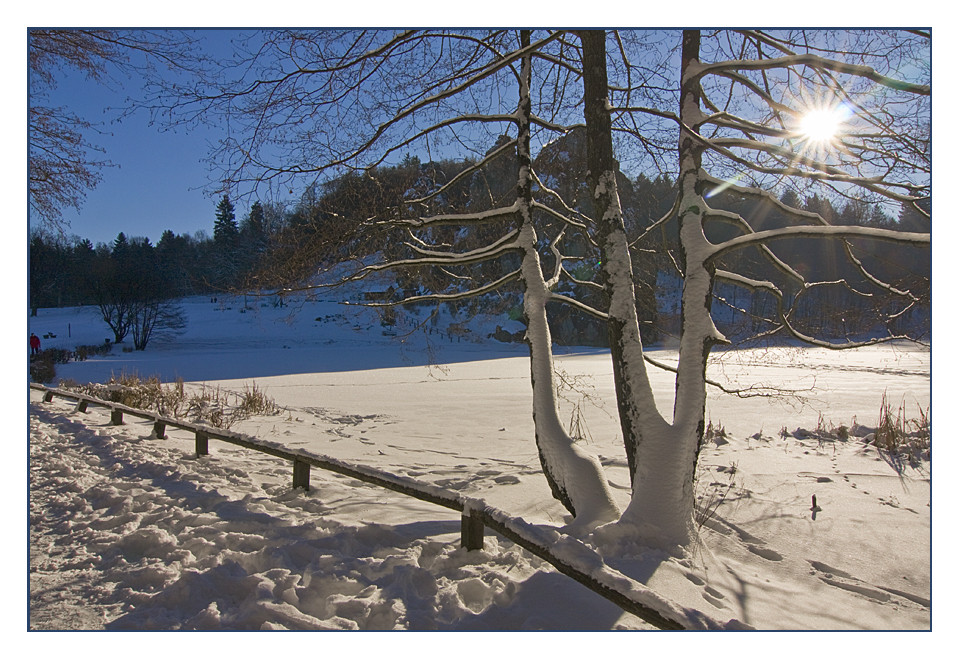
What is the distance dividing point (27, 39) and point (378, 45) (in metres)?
2.21

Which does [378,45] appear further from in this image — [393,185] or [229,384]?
[229,384]

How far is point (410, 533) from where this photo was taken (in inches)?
135

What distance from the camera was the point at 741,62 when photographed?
338cm

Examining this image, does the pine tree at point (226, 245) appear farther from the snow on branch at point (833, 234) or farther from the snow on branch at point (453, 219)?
the snow on branch at point (833, 234)

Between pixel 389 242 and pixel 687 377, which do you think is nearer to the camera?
pixel 687 377

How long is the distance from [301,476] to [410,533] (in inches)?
60.8

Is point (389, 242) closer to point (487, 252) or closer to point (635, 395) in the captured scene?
point (487, 252)

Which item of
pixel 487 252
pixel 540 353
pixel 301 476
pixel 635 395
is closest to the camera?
pixel 635 395

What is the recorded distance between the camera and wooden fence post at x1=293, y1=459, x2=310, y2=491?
4.47m

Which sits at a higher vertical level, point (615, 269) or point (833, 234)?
point (833, 234)

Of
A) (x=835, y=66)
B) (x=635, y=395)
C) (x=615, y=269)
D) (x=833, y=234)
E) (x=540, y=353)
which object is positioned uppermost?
(x=835, y=66)

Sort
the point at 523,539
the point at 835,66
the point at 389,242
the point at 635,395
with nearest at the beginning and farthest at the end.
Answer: the point at 523,539
the point at 835,66
the point at 635,395
the point at 389,242

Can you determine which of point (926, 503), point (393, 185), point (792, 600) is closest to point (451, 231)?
point (393, 185)

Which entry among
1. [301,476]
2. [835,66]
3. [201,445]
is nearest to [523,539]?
[301,476]
